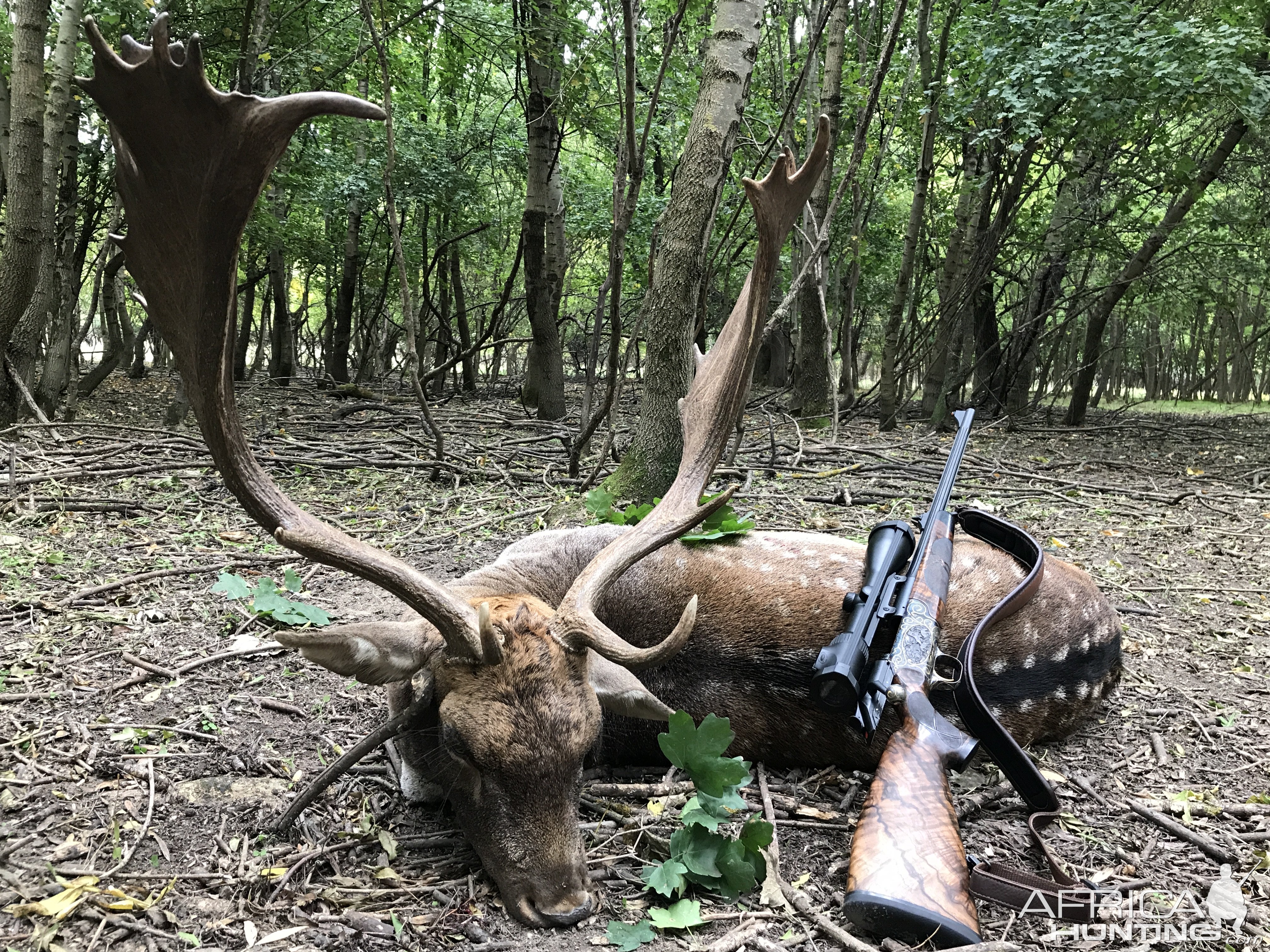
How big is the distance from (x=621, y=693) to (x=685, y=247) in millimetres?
3510

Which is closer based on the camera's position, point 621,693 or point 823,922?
point 823,922

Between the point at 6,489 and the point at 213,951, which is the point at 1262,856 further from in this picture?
the point at 6,489

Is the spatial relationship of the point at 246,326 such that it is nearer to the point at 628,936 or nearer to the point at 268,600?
the point at 268,600

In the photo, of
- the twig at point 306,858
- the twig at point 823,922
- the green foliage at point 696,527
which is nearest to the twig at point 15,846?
the twig at point 306,858

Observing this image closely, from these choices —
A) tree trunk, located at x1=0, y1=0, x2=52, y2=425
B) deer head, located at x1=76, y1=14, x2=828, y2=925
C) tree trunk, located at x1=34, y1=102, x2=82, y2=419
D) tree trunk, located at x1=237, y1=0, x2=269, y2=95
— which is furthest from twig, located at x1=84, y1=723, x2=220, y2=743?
tree trunk, located at x1=34, y1=102, x2=82, y2=419

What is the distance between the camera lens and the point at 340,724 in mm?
3350

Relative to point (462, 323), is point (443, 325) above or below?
below

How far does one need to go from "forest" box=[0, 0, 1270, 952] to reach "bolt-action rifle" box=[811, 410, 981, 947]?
2 centimetres

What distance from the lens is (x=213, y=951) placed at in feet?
6.85

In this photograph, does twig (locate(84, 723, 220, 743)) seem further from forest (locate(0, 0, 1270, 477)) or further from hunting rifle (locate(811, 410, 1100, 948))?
forest (locate(0, 0, 1270, 477))

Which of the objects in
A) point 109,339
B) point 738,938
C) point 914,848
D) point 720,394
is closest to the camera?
point 738,938

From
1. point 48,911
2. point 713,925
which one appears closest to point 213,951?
point 48,911

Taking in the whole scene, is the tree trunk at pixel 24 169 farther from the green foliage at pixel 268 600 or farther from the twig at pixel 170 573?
the green foliage at pixel 268 600

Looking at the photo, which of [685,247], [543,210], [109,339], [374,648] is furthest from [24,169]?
[109,339]
